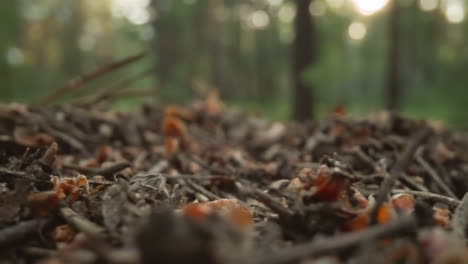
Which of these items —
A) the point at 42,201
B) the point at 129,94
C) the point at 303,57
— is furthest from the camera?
the point at 303,57

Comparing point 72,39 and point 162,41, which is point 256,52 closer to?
point 72,39

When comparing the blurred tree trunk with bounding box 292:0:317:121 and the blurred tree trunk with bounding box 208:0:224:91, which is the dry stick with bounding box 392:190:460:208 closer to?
the blurred tree trunk with bounding box 292:0:317:121

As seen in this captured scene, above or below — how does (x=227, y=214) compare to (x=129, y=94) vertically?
below

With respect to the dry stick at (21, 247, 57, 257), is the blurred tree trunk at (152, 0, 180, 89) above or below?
above

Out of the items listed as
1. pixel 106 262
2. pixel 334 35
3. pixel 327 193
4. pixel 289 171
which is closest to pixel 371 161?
pixel 289 171

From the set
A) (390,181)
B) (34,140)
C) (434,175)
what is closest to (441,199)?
(390,181)

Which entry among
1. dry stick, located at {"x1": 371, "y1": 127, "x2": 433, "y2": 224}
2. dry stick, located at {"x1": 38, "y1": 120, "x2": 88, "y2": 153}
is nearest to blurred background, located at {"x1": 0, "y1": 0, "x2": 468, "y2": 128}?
dry stick, located at {"x1": 38, "y1": 120, "x2": 88, "y2": 153}
